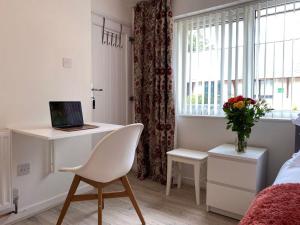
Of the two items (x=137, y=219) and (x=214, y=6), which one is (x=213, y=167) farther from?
(x=214, y=6)

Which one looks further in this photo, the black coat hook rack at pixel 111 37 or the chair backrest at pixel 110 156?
the black coat hook rack at pixel 111 37

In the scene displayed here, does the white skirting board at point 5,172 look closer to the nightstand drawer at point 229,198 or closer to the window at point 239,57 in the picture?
the nightstand drawer at point 229,198

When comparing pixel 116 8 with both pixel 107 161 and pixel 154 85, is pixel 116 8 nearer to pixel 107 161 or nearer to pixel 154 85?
pixel 154 85

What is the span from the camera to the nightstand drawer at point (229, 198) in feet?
6.40

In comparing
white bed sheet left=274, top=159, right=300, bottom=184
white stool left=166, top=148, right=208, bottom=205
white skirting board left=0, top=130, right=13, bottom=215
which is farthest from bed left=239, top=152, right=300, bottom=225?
white skirting board left=0, top=130, right=13, bottom=215

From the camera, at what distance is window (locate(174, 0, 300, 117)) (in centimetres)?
219

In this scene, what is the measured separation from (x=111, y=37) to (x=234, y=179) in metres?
2.23

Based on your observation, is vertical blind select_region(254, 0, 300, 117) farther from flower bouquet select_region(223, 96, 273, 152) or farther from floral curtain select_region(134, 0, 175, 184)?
floral curtain select_region(134, 0, 175, 184)

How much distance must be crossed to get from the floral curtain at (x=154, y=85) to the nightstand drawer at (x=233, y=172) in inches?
31.4

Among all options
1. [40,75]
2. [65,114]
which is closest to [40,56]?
[40,75]

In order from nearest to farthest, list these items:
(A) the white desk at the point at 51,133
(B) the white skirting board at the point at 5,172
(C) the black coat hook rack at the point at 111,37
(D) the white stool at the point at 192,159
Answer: (A) the white desk at the point at 51,133 → (B) the white skirting board at the point at 5,172 → (D) the white stool at the point at 192,159 → (C) the black coat hook rack at the point at 111,37

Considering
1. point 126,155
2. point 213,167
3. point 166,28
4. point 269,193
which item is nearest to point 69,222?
point 126,155

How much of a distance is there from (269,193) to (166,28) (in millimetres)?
2239

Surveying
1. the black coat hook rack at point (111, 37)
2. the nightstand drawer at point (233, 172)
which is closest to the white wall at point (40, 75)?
the black coat hook rack at point (111, 37)
